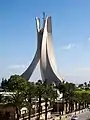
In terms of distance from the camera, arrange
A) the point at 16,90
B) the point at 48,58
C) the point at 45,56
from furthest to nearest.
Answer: the point at 45,56
the point at 48,58
the point at 16,90

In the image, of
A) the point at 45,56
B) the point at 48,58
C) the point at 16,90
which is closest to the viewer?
the point at 16,90

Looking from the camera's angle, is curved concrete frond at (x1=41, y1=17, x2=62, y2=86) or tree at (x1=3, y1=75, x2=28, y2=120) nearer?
tree at (x1=3, y1=75, x2=28, y2=120)

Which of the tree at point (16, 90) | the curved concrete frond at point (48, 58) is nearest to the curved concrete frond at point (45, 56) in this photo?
the curved concrete frond at point (48, 58)

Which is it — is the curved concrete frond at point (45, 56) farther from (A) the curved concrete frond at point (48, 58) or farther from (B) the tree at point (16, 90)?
(B) the tree at point (16, 90)

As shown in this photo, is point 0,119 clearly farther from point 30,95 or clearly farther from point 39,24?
point 39,24

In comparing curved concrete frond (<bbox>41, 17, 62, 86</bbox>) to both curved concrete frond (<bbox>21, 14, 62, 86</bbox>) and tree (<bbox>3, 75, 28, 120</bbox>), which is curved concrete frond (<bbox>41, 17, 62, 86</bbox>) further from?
tree (<bbox>3, 75, 28, 120</bbox>)

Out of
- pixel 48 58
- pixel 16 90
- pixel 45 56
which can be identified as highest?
pixel 45 56

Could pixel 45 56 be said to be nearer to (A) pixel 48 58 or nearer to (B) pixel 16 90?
(A) pixel 48 58

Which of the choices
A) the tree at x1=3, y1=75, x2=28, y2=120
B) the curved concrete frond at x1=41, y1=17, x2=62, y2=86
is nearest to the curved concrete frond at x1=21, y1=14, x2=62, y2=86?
the curved concrete frond at x1=41, y1=17, x2=62, y2=86

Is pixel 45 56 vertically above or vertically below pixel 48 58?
above

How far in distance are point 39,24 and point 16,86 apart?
185ft

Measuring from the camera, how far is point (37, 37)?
90625mm

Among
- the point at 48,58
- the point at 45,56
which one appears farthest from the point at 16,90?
the point at 45,56

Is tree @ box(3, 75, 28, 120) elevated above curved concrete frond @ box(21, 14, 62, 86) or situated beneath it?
situated beneath
